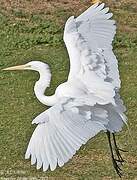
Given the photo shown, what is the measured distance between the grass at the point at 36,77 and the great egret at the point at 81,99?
Answer: 0.84 feet

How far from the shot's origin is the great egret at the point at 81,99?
5711 millimetres

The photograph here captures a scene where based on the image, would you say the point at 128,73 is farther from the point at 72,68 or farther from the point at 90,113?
the point at 90,113

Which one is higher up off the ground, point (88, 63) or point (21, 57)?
point (88, 63)

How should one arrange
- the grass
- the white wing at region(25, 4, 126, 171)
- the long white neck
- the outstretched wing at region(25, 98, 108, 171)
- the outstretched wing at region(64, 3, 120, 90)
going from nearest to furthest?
the outstretched wing at region(25, 98, 108, 171) → the white wing at region(25, 4, 126, 171) → the long white neck → the outstretched wing at region(64, 3, 120, 90) → the grass

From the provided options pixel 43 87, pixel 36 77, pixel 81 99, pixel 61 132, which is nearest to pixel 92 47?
pixel 43 87

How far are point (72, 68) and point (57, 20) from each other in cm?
627

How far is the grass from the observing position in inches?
299

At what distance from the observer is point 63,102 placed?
244 inches

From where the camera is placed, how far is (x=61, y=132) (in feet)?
19.1

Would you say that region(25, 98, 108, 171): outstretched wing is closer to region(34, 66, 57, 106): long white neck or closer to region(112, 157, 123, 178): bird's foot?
region(34, 66, 57, 106): long white neck

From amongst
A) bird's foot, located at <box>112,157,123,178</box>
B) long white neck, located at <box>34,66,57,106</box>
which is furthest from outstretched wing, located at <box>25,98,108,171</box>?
bird's foot, located at <box>112,157,123,178</box>

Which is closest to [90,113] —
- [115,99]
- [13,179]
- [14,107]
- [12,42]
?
[115,99]

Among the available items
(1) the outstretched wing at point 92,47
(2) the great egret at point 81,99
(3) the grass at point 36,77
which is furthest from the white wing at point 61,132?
(3) the grass at point 36,77

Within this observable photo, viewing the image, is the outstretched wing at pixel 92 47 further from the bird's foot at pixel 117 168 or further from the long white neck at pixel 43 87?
the bird's foot at pixel 117 168
